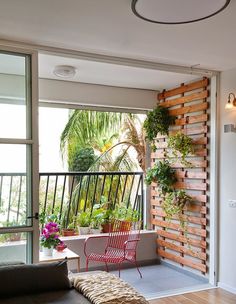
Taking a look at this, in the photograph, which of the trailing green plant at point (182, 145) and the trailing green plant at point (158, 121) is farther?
the trailing green plant at point (158, 121)

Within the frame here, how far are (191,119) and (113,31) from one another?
2.04 meters

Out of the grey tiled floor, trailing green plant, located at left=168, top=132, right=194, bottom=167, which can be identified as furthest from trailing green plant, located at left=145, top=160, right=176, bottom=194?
the grey tiled floor

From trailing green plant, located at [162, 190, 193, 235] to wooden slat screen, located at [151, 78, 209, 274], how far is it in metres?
0.07

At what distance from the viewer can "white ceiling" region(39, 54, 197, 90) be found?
12.5ft

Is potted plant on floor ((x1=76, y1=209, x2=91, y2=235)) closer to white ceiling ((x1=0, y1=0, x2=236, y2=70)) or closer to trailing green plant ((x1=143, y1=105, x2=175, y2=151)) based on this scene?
trailing green plant ((x1=143, y1=105, x2=175, y2=151))

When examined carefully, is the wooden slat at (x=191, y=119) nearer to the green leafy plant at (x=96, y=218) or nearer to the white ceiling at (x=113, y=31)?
the white ceiling at (x=113, y=31)

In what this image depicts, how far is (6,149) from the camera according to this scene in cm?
316

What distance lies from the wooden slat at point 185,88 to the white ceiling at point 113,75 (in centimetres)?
8

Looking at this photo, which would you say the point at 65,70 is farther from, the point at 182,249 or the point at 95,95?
the point at 182,249

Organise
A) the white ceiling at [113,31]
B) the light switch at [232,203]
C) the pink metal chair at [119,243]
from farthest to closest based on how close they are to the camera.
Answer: the pink metal chair at [119,243]
the light switch at [232,203]
the white ceiling at [113,31]

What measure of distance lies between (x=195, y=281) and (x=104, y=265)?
119cm

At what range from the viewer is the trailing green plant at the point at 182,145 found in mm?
4535

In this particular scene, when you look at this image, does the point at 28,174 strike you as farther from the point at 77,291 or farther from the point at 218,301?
the point at 218,301

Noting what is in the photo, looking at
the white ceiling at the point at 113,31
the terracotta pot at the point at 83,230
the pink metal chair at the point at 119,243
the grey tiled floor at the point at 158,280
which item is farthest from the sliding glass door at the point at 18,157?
the terracotta pot at the point at 83,230
